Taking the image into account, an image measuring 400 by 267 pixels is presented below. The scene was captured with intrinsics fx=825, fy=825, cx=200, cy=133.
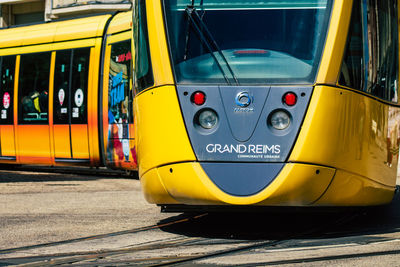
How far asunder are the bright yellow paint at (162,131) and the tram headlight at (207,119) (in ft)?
0.54

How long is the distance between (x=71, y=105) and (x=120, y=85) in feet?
5.44

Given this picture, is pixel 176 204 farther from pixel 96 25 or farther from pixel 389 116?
pixel 96 25

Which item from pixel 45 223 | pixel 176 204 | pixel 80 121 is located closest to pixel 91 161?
pixel 80 121

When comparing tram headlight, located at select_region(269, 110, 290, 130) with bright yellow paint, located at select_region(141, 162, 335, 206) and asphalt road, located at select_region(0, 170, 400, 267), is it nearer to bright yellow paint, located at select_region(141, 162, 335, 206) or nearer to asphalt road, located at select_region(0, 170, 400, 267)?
bright yellow paint, located at select_region(141, 162, 335, 206)

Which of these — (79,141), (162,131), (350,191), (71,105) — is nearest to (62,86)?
(71,105)

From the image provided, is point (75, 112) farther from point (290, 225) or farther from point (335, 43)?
point (335, 43)

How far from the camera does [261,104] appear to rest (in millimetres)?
6957

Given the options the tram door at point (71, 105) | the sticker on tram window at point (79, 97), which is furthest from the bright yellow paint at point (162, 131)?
the sticker on tram window at point (79, 97)

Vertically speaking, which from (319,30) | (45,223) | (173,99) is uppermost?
(319,30)

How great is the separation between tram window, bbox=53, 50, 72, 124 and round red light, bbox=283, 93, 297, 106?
29.7 ft

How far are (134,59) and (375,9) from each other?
7.81ft

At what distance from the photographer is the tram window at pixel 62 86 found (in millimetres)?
15469

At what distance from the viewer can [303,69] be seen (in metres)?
7.08

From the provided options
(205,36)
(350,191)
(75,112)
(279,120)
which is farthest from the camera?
(75,112)
